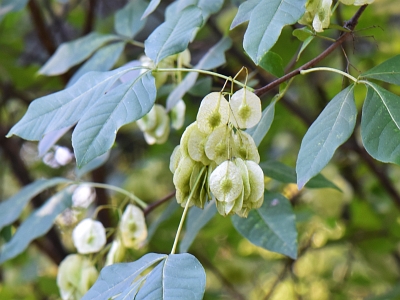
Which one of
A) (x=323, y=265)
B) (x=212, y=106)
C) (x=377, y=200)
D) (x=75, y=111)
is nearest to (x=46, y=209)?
(x=75, y=111)

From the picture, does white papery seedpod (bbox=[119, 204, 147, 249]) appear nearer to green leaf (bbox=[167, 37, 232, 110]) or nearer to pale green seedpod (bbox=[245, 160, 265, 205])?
green leaf (bbox=[167, 37, 232, 110])

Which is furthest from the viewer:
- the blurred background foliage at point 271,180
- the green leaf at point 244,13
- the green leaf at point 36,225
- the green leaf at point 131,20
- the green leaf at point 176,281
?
the blurred background foliage at point 271,180

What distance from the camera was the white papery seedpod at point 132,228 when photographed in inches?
32.3

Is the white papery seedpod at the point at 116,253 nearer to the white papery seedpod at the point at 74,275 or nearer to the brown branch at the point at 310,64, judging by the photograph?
the white papery seedpod at the point at 74,275

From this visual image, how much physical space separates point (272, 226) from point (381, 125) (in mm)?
289

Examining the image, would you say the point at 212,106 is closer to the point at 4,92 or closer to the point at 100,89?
the point at 100,89

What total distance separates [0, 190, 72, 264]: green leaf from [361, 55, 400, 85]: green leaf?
1.93ft

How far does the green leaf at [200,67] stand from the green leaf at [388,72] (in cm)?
27

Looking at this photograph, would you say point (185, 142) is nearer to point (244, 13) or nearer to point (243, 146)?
point (243, 146)

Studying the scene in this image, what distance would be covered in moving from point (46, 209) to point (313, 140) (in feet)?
1.92

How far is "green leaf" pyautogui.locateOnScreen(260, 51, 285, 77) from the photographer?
65 cm

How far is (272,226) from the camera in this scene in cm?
78

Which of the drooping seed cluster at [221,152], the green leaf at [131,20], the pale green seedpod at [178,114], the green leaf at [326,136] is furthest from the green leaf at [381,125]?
the green leaf at [131,20]

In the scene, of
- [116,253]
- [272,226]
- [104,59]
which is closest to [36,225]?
[116,253]
